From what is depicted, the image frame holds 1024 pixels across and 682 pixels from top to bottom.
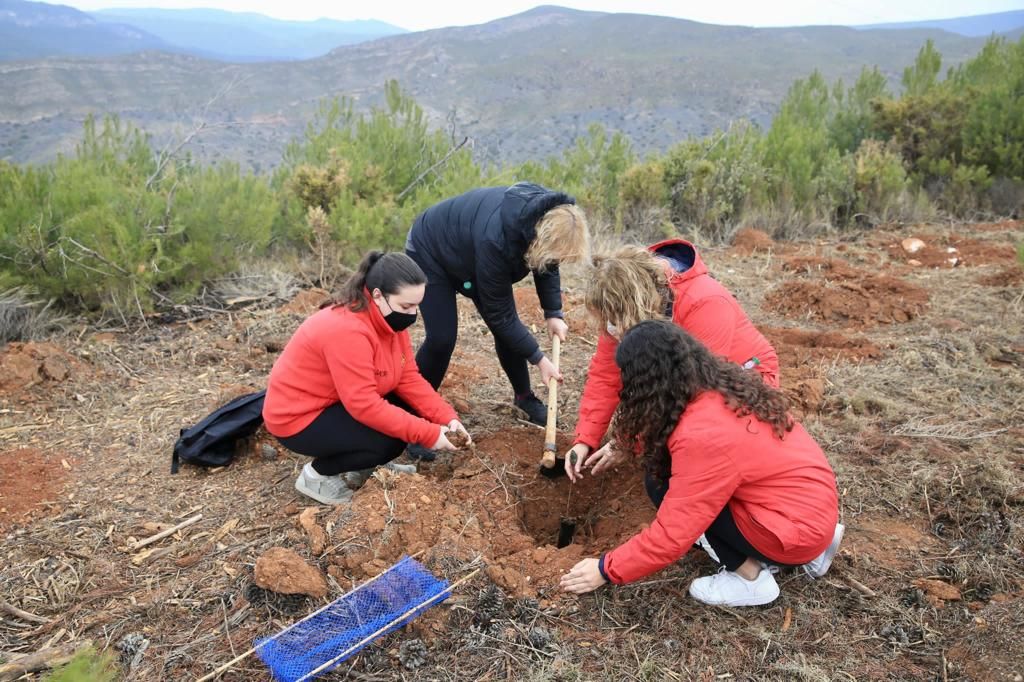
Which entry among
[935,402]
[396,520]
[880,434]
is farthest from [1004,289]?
[396,520]

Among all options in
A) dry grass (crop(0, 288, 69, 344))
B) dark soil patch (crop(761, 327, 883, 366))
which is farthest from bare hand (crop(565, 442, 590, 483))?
dry grass (crop(0, 288, 69, 344))

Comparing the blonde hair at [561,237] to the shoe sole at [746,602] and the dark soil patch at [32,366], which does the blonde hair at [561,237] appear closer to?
the shoe sole at [746,602]

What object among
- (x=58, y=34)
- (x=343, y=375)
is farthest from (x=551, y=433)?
(x=58, y=34)

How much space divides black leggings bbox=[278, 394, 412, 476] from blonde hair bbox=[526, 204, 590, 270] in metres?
1.04

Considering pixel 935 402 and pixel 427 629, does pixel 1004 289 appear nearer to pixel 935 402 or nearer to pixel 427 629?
pixel 935 402

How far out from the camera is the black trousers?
2.22 metres

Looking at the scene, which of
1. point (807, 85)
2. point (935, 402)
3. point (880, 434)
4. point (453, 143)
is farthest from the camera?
point (807, 85)

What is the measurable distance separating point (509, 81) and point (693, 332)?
114 ft

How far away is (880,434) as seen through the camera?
3.39 meters

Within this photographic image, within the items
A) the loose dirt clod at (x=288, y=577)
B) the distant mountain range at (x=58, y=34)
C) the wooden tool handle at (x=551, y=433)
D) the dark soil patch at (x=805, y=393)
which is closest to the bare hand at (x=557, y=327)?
the wooden tool handle at (x=551, y=433)

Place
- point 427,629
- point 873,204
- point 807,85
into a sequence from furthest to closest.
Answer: point 807,85 → point 873,204 → point 427,629

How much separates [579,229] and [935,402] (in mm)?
2346

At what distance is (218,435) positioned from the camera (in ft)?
10.8

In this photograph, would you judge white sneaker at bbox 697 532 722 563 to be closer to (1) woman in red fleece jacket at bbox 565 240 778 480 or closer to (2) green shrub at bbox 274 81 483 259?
(1) woman in red fleece jacket at bbox 565 240 778 480
